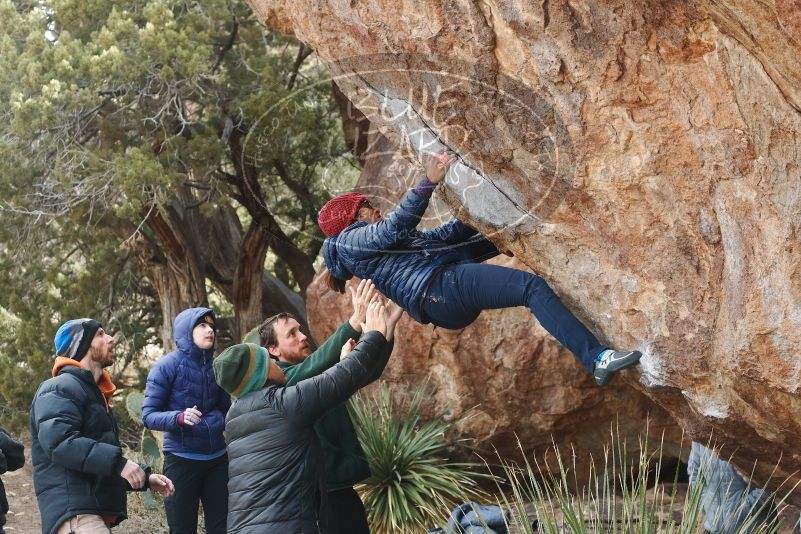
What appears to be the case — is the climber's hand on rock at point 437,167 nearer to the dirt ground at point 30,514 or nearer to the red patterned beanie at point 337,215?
the red patterned beanie at point 337,215

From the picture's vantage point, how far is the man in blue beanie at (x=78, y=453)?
4.82m

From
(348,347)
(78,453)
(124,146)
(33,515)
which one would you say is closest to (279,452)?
(348,347)

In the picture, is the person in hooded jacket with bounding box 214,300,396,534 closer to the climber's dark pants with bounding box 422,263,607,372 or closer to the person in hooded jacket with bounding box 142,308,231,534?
the climber's dark pants with bounding box 422,263,607,372

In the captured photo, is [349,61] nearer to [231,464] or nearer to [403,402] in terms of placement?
[231,464]

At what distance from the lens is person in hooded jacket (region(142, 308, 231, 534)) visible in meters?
5.96

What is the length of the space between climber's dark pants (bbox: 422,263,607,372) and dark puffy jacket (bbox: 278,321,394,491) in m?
0.45

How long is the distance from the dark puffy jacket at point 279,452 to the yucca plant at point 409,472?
3.41 metres

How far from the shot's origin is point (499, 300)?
5.05 meters

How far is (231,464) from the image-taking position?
4477 mm

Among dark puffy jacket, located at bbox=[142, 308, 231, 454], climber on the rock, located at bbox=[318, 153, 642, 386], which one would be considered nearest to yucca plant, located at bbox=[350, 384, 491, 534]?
dark puffy jacket, located at bbox=[142, 308, 231, 454]

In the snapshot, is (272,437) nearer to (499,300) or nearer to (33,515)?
(499,300)

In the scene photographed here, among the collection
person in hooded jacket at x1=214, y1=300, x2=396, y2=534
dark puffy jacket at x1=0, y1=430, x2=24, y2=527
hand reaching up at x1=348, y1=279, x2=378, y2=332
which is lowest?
dark puffy jacket at x1=0, y1=430, x2=24, y2=527

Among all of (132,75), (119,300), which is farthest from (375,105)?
(119,300)

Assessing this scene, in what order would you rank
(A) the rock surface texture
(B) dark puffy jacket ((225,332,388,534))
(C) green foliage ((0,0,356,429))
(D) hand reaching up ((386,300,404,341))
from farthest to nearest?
(C) green foliage ((0,0,356,429)) < (D) hand reaching up ((386,300,404,341)) < (B) dark puffy jacket ((225,332,388,534)) < (A) the rock surface texture
